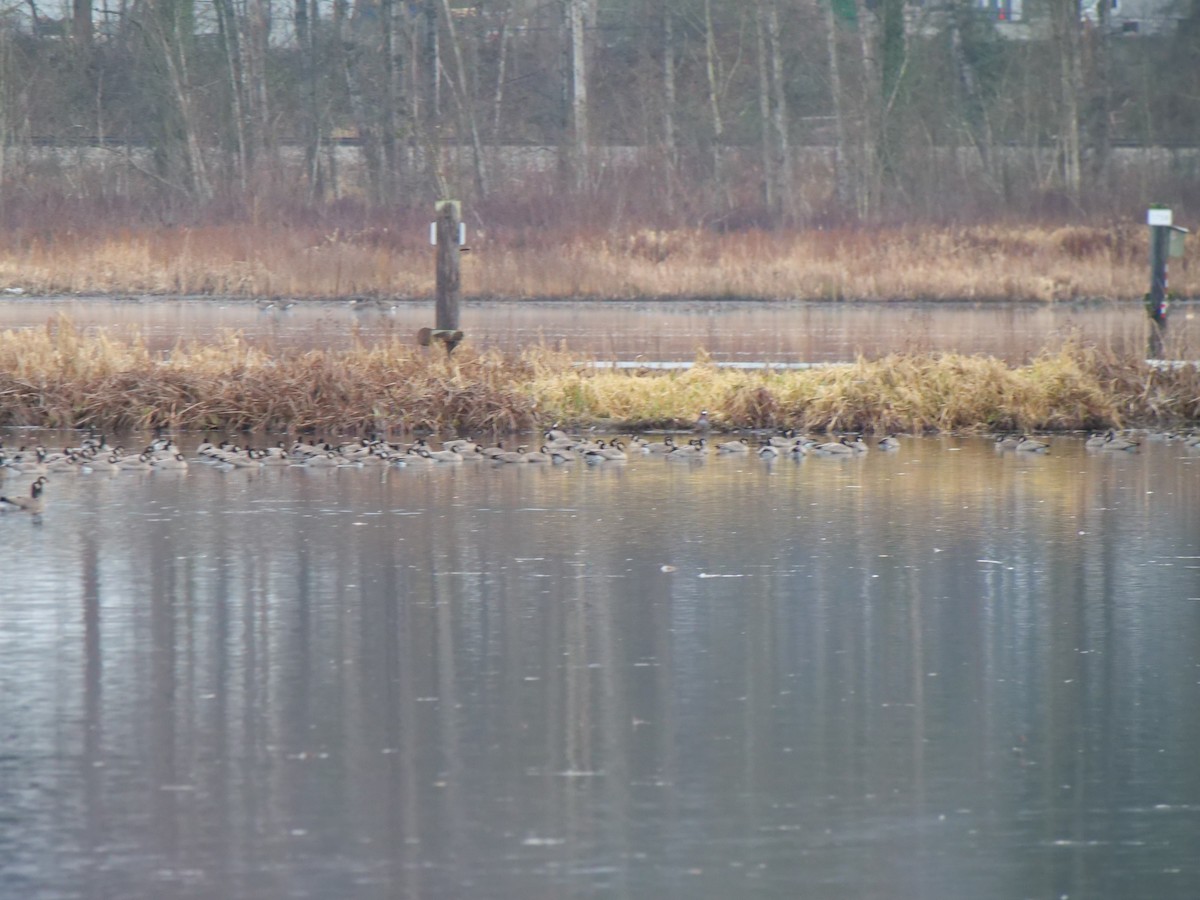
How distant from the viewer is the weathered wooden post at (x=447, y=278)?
63.1ft

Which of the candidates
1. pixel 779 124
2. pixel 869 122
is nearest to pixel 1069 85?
pixel 869 122

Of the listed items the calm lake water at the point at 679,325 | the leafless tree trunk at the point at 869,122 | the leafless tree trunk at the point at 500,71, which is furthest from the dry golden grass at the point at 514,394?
the leafless tree trunk at the point at 500,71

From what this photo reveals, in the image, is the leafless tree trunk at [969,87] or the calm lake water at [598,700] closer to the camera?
the calm lake water at [598,700]

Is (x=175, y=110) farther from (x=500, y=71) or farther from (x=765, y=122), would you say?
(x=765, y=122)

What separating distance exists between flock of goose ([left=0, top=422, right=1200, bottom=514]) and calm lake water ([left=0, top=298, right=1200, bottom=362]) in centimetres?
259

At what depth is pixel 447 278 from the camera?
774 inches

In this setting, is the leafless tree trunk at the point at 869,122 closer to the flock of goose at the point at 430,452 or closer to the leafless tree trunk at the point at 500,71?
the leafless tree trunk at the point at 500,71

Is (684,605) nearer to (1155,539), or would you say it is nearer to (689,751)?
(689,751)

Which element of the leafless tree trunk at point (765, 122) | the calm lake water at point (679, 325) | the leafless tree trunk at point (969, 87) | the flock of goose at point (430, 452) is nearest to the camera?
the flock of goose at point (430, 452)

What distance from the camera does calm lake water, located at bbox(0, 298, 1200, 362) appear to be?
76.4 feet

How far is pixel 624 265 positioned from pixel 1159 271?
59.3ft

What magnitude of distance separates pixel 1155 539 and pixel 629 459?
5.28 meters

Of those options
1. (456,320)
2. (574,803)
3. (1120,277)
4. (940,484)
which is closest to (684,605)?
(574,803)

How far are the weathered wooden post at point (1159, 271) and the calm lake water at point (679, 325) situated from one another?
230 millimetres
